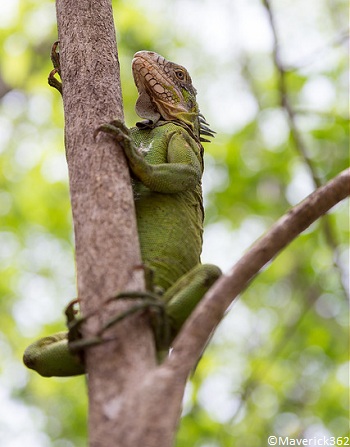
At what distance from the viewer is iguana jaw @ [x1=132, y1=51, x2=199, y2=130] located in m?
5.15

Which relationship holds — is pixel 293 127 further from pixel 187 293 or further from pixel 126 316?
pixel 126 316

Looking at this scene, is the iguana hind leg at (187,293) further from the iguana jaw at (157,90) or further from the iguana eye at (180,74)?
the iguana eye at (180,74)

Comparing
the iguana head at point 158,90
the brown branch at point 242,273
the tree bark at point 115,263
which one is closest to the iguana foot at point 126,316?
the tree bark at point 115,263

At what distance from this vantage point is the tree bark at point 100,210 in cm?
→ 274

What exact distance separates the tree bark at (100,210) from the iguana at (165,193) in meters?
0.14

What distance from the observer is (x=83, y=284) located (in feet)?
9.99

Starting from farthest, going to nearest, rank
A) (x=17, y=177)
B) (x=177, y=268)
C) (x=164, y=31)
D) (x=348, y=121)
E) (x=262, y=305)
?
(x=262, y=305)
(x=164, y=31)
(x=17, y=177)
(x=348, y=121)
(x=177, y=268)

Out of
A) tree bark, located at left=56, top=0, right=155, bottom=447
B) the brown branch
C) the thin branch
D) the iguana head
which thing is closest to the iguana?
the iguana head

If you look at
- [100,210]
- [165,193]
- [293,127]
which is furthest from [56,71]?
[293,127]

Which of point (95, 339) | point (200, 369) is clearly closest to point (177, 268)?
point (95, 339)

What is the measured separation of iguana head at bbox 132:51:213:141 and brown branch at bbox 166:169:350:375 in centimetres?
225

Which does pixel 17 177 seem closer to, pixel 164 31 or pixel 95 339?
pixel 164 31

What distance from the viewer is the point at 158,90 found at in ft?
17.1

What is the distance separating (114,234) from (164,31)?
1103cm
